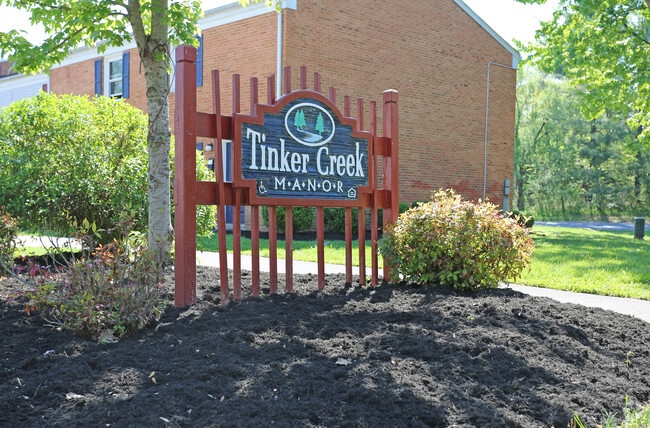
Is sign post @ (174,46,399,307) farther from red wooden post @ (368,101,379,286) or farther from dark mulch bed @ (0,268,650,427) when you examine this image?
dark mulch bed @ (0,268,650,427)

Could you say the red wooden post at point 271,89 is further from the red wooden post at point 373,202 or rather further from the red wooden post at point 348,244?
the red wooden post at point 348,244

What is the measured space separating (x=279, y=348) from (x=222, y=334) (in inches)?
18.4

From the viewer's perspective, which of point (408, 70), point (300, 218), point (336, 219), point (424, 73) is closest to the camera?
point (300, 218)

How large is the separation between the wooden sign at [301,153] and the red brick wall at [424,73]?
893cm

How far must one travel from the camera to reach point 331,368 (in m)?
3.29

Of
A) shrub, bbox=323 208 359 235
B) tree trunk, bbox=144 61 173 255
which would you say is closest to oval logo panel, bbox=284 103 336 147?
tree trunk, bbox=144 61 173 255

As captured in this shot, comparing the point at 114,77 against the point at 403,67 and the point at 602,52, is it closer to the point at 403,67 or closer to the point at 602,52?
the point at 403,67

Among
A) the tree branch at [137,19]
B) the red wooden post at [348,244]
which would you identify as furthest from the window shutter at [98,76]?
the red wooden post at [348,244]

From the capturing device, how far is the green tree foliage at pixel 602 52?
611 inches

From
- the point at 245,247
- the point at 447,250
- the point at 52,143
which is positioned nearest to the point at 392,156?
the point at 447,250

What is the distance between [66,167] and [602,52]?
1424 centimetres

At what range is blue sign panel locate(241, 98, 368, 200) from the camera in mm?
5199

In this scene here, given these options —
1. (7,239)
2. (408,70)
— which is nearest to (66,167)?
(7,239)

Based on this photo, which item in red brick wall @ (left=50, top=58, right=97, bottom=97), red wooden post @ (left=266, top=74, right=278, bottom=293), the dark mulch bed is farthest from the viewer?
red brick wall @ (left=50, top=58, right=97, bottom=97)
